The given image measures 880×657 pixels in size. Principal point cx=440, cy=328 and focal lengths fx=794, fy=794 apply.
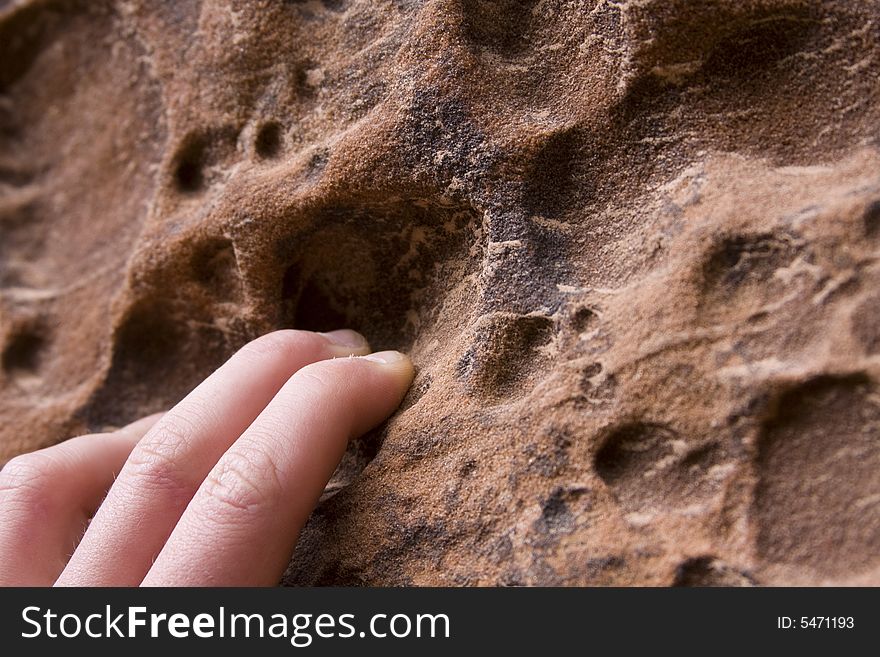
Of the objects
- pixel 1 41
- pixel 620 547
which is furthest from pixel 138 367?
pixel 620 547

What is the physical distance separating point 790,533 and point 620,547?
14 centimetres

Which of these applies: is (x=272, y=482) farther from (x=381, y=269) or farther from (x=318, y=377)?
(x=381, y=269)

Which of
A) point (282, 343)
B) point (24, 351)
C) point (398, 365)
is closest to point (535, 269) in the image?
point (398, 365)

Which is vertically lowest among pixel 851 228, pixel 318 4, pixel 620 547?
pixel 620 547

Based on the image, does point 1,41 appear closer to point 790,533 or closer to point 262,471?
point 262,471

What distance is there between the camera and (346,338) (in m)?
0.97

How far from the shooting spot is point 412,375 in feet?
2.91

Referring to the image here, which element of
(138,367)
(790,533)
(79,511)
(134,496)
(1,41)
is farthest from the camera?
(1,41)

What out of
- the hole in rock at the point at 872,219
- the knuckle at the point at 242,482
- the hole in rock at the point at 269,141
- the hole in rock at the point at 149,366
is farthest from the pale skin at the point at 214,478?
the hole in rock at the point at 872,219

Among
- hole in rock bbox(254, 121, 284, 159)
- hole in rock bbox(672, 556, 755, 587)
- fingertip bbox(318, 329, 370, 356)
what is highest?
hole in rock bbox(254, 121, 284, 159)

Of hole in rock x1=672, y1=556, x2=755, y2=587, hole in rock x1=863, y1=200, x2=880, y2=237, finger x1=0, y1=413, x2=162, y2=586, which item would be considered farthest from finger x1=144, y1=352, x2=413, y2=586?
hole in rock x1=863, y1=200, x2=880, y2=237

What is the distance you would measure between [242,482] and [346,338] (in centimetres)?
27

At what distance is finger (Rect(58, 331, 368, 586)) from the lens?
793mm

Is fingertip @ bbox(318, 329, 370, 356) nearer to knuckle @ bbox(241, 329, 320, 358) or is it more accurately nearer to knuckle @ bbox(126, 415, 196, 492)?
knuckle @ bbox(241, 329, 320, 358)
